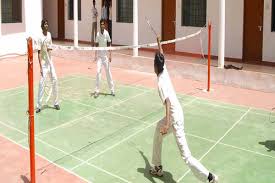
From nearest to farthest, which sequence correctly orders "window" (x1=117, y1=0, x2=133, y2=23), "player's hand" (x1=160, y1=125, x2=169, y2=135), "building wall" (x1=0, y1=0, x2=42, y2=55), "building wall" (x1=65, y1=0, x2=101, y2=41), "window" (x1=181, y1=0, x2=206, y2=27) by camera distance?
"player's hand" (x1=160, y1=125, x2=169, y2=135), "window" (x1=181, y1=0, x2=206, y2=27), "building wall" (x1=0, y1=0, x2=42, y2=55), "window" (x1=117, y1=0, x2=133, y2=23), "building wall" (x1=65, y1=0, x2=101, y2=41)

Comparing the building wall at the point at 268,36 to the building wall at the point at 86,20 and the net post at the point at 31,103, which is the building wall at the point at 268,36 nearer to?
the building wall at the point at 86,20

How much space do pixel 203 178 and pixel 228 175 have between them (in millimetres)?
937

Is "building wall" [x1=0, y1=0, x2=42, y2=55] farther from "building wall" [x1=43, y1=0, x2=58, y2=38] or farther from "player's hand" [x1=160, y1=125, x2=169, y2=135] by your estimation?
"player's hand" [x1=160, y1=125, x2=169, y2=135]

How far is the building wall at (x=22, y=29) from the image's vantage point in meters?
16.2

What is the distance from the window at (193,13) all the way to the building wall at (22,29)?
22.7 feet

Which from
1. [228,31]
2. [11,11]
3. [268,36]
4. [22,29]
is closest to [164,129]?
[268,36]

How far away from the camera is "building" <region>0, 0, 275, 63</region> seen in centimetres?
1286

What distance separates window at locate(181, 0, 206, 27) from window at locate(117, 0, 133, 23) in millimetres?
2795

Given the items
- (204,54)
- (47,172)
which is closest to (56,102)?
(47,172)

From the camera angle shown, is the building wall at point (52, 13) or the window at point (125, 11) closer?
the window at point (125, 11)

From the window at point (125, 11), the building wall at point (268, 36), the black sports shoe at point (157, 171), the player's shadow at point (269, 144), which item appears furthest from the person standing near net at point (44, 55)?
the window at point (125, 11)

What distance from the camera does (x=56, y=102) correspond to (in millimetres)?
8898

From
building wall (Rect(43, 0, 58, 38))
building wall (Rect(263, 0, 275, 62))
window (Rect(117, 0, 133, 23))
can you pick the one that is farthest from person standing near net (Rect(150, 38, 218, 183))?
building wall (Rect(43, 0, 58, 38))

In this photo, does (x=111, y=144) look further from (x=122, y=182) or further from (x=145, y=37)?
(x=145, y=37)
